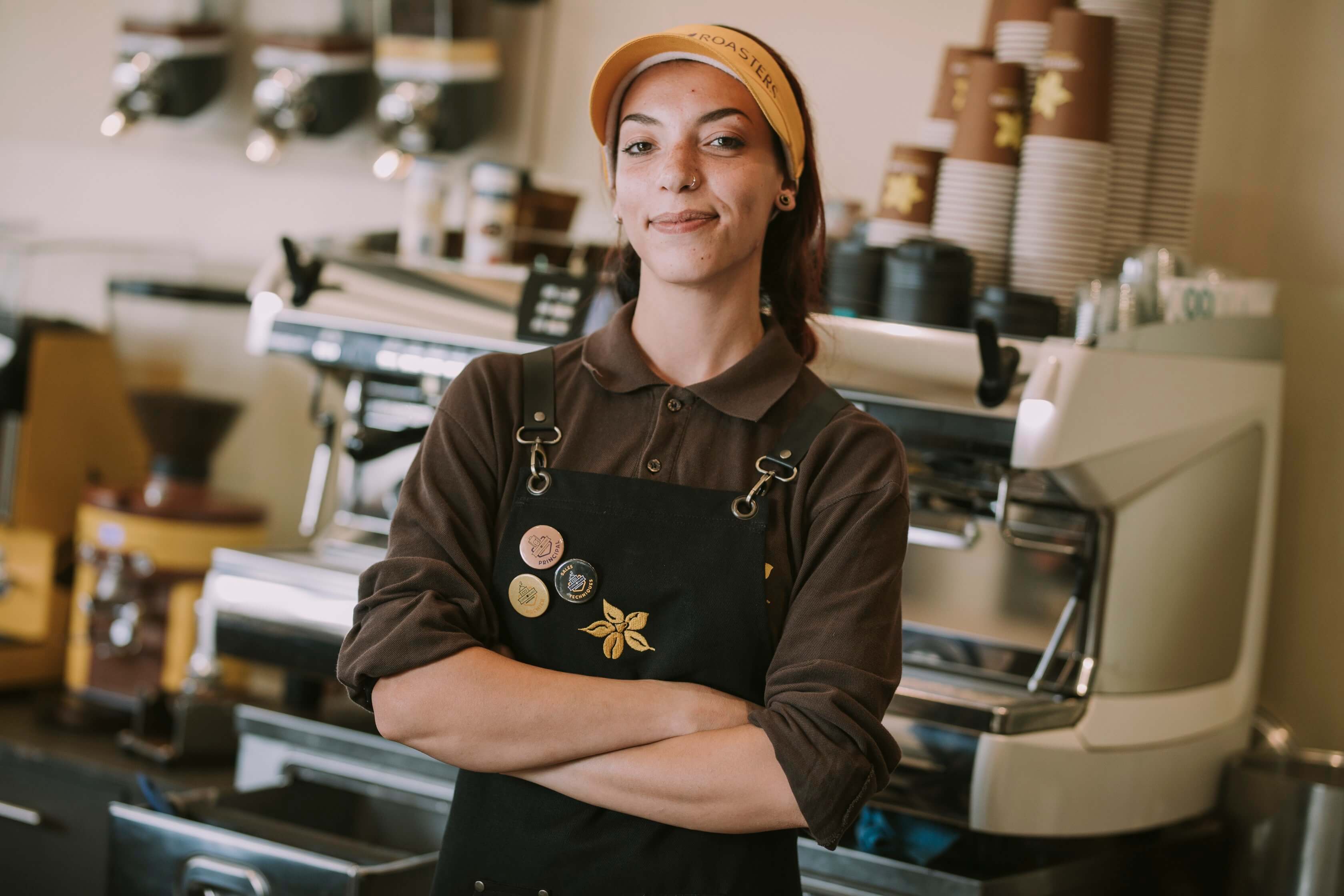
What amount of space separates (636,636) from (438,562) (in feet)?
0.59

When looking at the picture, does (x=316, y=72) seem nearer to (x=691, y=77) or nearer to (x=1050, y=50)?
(x=1050, y=50)

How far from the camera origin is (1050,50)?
183 centimetres

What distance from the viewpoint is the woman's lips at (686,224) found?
1164 mm

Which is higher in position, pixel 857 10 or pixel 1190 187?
pixel 857 10

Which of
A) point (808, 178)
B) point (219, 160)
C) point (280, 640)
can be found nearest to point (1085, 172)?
point (808, 178)

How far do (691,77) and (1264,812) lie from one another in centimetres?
133

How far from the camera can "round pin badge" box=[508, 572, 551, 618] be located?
118cm

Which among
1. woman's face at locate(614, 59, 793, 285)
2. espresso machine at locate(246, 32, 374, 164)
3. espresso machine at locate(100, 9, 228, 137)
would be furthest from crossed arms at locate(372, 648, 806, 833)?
espresso machine at locate(100, 9, 228, 137)

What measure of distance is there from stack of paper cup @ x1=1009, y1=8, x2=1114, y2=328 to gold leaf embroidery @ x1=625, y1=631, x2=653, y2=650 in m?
0.90

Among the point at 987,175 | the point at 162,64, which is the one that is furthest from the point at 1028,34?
the point at 162,64

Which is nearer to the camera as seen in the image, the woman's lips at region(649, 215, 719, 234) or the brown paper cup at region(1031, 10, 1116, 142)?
the woman's lips at region(649, 215, 719, 234)

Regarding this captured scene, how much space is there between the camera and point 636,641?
118 centimetres

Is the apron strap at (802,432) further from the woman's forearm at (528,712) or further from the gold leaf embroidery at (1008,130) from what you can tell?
the gold leaf embroidery at (1008,130)

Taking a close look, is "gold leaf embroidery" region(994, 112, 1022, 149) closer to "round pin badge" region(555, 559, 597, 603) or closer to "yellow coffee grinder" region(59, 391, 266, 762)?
"round pin badge" region(555, 559, 597, 603)
